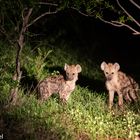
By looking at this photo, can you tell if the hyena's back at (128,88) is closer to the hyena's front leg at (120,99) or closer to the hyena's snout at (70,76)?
the hyena's front leg at (120,99)

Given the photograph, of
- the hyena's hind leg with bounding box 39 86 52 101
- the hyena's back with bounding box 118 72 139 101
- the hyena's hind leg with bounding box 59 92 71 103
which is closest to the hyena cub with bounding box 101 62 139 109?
the hyena's back with bounding box 118 72 139 101

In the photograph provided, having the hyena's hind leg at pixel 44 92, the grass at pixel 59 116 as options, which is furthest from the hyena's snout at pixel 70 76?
the hyena's hind leg at pixel 44 92

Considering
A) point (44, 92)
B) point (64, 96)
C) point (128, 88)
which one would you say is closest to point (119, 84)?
point (128, 88)

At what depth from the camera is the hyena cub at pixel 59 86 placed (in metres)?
10.5

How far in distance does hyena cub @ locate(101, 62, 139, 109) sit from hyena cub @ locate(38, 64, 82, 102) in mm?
757

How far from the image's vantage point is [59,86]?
1065 centimetres

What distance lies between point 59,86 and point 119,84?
1.35 metres

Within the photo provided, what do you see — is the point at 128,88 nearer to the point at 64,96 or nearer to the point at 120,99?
the point at 120,99

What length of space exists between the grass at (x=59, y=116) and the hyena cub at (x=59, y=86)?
0.46 feet

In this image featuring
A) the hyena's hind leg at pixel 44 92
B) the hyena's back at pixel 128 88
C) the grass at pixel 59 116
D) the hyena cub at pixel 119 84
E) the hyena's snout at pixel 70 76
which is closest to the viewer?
the grass at pixel 59 116

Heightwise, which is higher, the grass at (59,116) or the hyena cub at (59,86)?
the hyena cub at (59,86)

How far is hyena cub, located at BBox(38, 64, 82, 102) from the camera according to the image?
10477 millimetres

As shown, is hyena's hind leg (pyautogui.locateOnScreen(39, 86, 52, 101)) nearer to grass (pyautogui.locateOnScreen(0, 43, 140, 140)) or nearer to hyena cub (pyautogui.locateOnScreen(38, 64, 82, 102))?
hyena cub (pyautogui.locateOnScreen(38, 64, 82, 102))

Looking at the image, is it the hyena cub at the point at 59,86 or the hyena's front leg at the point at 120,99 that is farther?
the hyena's front leg at the point at 120,99
